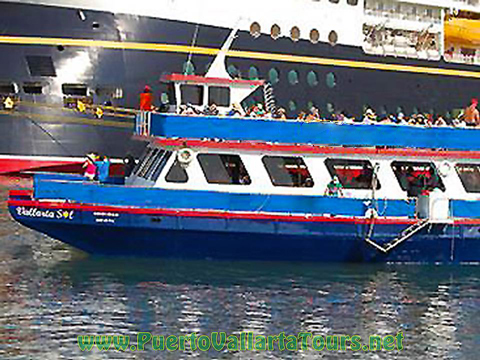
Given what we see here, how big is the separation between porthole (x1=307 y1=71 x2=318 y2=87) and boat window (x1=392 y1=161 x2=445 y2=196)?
690 inches

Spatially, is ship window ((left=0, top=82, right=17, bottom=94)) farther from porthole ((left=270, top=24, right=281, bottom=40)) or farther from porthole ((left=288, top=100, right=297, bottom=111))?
porthole ((left=288, top=100, right=297, bottom=111))

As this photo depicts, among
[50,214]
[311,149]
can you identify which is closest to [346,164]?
[311,149]

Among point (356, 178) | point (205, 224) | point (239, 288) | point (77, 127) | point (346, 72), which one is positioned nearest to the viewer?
point (239, 288)

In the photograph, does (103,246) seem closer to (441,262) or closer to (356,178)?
(356,178)

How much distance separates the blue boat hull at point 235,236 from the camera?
996 inches

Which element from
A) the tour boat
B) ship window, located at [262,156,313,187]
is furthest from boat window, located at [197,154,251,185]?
ship window, located at [262,156,313,187]

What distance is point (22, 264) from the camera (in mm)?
26250

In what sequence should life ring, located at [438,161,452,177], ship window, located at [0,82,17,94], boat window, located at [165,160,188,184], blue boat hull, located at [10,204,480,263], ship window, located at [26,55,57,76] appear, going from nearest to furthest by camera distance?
1. blue boat hull, located at [10,204,480,263]
2. boat window, located at [165,160,188,184]
3. life ring, located at [438,161,452,177]
4. ship window, located at [26,55,57,76]
5. ship window, located at [0,82,17,94]

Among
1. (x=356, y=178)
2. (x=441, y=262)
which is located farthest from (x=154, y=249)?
(x=441, y=262)

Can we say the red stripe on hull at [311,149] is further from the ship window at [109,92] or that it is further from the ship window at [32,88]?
the ship window at [32,88]

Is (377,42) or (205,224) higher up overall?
(377,42)

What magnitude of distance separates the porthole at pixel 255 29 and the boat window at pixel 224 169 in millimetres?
18148

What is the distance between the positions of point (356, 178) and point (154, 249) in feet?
18.1

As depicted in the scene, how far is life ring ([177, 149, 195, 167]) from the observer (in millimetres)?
25906
